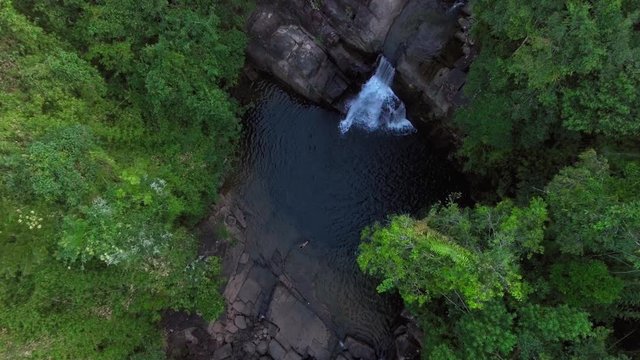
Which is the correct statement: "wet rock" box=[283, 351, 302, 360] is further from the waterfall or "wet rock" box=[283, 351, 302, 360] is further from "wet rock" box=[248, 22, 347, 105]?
the waterfall

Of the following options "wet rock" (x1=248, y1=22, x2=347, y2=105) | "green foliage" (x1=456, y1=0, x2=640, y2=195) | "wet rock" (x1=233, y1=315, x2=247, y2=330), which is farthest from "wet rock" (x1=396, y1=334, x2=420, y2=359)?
"wet rock" (x1=248, y1=22, x2=347, y2=105)

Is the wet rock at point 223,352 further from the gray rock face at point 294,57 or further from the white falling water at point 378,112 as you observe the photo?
the gray rock face at point 294,57

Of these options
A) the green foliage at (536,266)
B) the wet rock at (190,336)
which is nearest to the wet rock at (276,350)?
the wet rock at (190,336)

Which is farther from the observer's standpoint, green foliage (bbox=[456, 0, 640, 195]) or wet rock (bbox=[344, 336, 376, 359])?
wet rock (bbox=[344, 336, 376, 359])

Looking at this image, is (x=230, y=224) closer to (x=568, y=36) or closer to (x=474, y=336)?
(x=474, y=336)

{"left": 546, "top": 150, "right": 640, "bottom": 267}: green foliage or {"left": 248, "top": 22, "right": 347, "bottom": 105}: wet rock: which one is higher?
{"left": 546, "top": 150, "right": 640, "bottom": 267}: green foliage

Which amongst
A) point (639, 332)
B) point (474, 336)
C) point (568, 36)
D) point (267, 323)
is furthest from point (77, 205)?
point (639, 332)

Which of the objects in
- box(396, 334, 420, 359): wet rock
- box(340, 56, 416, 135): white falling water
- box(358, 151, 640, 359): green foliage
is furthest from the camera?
box(340, 56, 416, 135): white falling water

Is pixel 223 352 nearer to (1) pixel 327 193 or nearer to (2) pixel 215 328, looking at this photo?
(2) pixel 215 328
